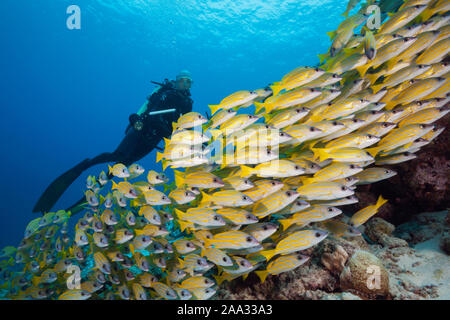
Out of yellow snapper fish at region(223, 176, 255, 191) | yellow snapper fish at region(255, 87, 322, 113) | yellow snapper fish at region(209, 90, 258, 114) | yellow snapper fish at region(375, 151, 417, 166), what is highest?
yellow snapper fish at region(209, 90, 258, 114)

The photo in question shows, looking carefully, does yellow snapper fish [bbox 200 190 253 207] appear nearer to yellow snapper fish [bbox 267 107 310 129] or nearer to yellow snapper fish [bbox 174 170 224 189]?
yellow snapper fish [bbox 174 170 224 189]

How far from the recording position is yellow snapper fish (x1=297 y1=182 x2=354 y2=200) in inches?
95.4

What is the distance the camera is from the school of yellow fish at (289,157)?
2514 millimetres

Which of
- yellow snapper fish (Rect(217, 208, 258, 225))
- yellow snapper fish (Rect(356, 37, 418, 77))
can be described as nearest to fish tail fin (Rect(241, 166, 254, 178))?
yellow snapper fish (Rect(217, 208, 258, 225))

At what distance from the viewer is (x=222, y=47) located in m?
42.3

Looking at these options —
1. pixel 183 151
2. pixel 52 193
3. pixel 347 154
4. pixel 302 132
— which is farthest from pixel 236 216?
pixel 52 193

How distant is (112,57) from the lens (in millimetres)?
55531

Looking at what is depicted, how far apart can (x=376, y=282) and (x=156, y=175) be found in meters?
3.19

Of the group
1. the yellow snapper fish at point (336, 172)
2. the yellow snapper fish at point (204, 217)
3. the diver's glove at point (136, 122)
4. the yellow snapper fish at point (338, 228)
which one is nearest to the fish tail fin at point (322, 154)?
the yellow snapper fish at point (336, 172)

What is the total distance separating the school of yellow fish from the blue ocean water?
98.7 ft

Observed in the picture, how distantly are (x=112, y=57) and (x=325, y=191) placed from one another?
6560 centimetres

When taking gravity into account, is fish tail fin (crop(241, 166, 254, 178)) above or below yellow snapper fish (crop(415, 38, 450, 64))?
below

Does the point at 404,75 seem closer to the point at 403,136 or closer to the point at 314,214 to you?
the point at 403,136
